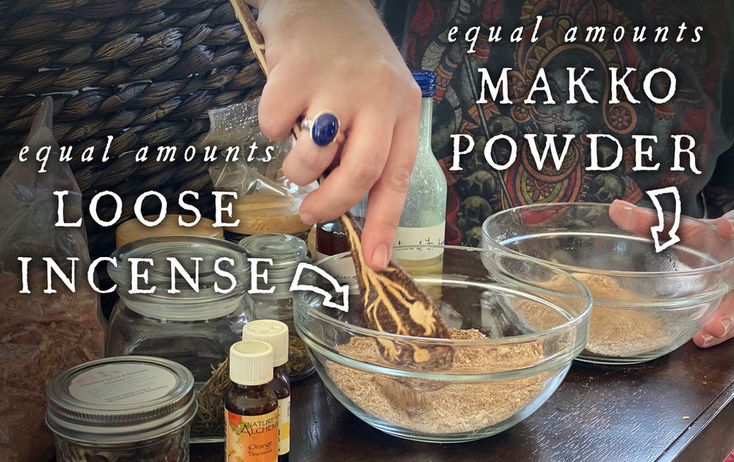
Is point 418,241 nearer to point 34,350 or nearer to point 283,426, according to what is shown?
point 283,426

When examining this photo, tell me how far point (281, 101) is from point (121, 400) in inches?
11.3

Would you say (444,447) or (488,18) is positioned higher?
(488,18)

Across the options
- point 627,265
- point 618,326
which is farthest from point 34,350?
point 627,265

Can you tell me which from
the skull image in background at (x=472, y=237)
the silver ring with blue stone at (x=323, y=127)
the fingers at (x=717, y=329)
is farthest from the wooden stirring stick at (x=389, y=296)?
the skull image in background at (x=472, y=237)

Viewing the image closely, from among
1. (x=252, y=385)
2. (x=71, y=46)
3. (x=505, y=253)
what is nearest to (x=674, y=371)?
(x=505, y=253)

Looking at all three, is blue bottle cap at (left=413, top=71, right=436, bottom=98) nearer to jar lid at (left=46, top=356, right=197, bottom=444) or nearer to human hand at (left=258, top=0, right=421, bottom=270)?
human hand at (left=258, top=0, right=421, bottom=270)

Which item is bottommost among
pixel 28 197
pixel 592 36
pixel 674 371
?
pixel 674 371

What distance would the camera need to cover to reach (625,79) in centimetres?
139

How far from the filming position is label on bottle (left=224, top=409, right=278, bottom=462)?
71cm

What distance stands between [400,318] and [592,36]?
2.46ft

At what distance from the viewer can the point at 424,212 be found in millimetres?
1018

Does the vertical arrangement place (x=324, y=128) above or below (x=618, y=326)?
above

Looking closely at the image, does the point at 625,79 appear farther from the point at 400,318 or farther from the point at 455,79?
the point at 400,318

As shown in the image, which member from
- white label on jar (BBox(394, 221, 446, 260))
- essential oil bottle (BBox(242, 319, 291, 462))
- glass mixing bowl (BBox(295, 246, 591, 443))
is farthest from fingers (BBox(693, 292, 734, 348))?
essential oil bottle (BBox(242, 319, 291, 462))
